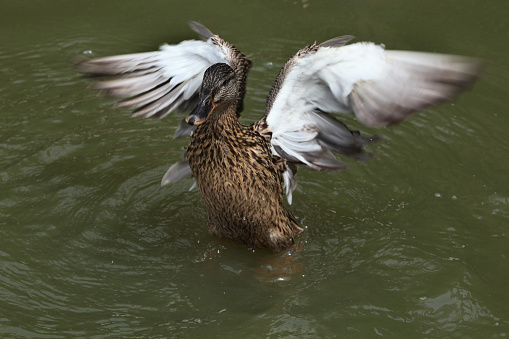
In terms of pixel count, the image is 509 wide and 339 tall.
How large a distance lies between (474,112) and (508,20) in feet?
5.67

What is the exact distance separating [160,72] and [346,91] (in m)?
1.51

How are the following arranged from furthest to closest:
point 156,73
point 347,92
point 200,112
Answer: point 156,73, point 347,92, point 200,112

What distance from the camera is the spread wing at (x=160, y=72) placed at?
531 centimetres

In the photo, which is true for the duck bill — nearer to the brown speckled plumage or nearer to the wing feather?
the brown speckled plumage

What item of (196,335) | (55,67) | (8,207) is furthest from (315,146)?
(55,67)

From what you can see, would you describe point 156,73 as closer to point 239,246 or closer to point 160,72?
point 160,72

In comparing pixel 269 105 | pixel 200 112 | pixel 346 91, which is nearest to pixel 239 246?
pixel 269 105

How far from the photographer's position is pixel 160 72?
5.45 meters

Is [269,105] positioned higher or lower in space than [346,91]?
lower

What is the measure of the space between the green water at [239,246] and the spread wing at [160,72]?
804 millimetres

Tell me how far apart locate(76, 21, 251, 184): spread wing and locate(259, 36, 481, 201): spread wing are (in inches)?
22.3

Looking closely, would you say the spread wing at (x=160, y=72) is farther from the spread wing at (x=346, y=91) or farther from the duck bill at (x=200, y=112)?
the duck bill at (x=200, y=112)

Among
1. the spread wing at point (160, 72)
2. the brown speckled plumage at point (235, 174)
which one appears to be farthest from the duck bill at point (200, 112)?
the spread wing at point (160, 72)

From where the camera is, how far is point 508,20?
7.87 m
